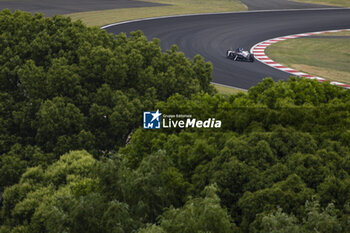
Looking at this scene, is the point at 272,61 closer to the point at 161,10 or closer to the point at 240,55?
the point at 240,55

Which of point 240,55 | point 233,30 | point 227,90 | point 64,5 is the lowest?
point 227,90

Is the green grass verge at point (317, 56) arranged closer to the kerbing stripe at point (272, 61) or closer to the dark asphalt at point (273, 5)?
the kerbing stripe at point (272, 61)

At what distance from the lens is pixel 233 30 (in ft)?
168

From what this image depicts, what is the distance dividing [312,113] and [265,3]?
5673cm

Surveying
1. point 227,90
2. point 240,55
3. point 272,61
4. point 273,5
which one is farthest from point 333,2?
point 227,90

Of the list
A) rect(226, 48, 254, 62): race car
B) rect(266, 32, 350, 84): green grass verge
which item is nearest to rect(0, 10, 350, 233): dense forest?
rect(226, 48, 254, 62): race car

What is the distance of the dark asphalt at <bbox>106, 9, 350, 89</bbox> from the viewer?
123ft

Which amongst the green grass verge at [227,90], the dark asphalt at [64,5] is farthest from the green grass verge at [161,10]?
the green grass verge at [227,90]

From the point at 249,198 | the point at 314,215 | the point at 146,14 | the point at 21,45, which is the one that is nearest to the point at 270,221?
the point at 314,215

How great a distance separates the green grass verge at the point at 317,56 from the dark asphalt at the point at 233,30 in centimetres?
284

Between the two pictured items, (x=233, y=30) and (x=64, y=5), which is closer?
(x=233, y=30)

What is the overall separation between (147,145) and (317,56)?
32.7 meters

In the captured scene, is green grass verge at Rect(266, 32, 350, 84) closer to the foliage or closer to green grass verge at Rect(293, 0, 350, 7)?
the foliage

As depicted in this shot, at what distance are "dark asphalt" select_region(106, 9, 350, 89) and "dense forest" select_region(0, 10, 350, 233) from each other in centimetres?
1285
